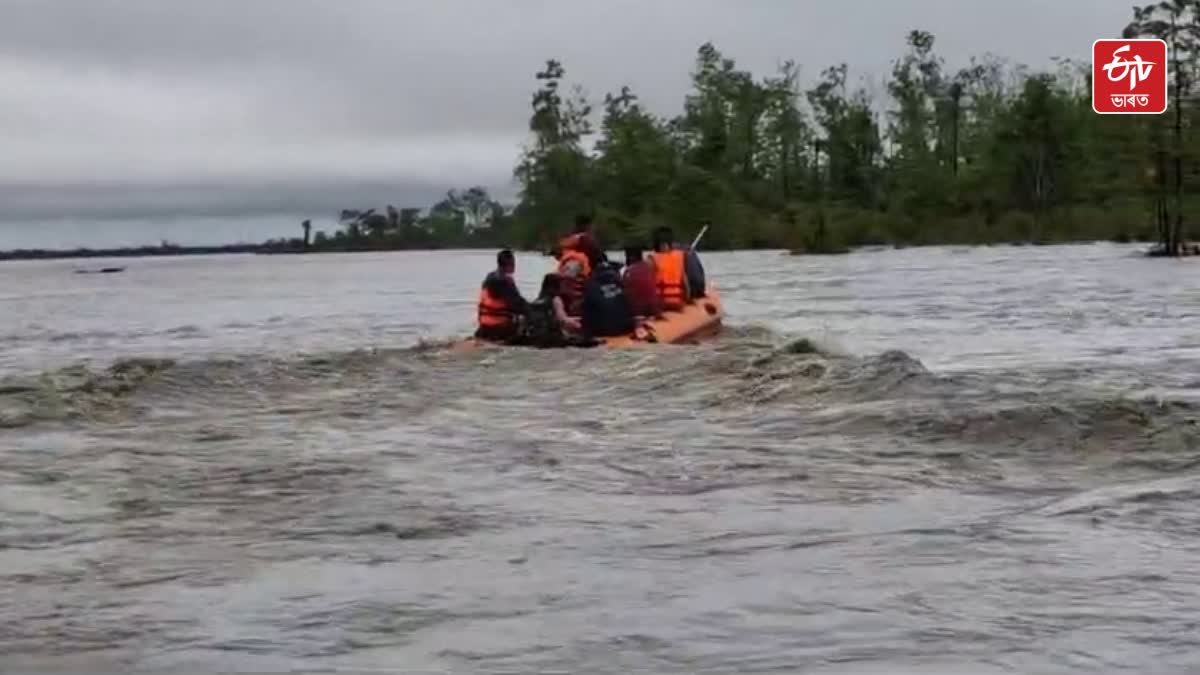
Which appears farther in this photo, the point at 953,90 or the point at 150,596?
the point at 953,90

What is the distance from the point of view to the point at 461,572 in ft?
25.1

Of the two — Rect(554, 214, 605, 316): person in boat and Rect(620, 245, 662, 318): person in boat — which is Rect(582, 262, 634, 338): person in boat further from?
Rect(620, 245, 662, 318): person in boat

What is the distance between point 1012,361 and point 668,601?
10860 millimetres

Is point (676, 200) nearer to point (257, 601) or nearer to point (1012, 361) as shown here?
point (1012, 361)

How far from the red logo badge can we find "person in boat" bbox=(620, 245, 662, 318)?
3424 centimetres

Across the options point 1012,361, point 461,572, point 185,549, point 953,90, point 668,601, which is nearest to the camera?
point 668,601

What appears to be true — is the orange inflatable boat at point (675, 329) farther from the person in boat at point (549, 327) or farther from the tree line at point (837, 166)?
the tree line at point (837, 166)

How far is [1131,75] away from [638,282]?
136 ft

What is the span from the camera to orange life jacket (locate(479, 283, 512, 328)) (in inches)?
696

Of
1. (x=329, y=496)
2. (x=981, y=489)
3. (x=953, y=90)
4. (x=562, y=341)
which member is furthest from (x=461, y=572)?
(x=953, y=90)

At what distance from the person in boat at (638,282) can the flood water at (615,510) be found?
0.87 metres

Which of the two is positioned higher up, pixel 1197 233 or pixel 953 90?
pixel 953 90

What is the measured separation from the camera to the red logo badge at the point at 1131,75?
52.2 metres

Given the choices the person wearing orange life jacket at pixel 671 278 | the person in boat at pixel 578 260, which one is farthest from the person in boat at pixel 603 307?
the person wearing orange life jacket at pixel 671 278
